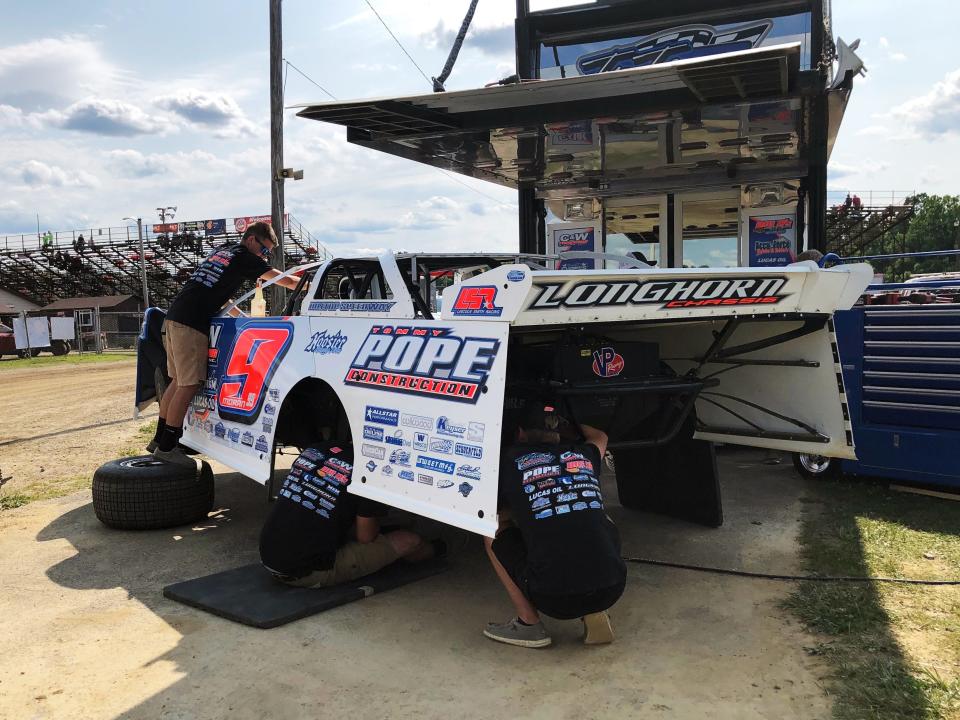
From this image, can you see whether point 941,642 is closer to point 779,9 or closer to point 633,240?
point 779,9

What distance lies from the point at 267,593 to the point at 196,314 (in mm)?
2579

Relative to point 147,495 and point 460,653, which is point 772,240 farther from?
point 147,495

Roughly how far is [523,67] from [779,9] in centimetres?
245

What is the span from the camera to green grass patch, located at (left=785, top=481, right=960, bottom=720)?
3.08 meters

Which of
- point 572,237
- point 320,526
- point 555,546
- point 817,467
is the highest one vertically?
point 572,237

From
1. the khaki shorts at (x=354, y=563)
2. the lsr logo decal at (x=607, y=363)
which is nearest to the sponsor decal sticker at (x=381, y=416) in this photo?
the khaki shorts at (x=354, y=563)

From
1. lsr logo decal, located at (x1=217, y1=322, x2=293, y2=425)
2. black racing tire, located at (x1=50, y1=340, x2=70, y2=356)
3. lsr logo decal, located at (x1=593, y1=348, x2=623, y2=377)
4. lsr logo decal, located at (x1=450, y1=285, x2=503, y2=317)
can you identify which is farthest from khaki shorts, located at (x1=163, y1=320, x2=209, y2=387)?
black racing tire, located at (x1=50, y1=340, x2=70, y2=356)

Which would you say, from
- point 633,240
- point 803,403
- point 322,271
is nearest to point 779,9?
point 633,240

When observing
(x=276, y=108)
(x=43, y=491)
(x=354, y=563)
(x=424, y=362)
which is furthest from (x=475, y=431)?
(x=276, y=108)

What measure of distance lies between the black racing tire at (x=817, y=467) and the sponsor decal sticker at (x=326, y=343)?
414 centimetres

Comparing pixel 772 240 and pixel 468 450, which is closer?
pixel 468 450

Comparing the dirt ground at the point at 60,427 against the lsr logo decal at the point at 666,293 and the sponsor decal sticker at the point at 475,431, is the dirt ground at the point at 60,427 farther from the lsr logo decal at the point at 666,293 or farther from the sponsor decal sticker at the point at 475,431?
the lsr logo decal at the point at 666,293

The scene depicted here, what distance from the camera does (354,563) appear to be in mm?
4488

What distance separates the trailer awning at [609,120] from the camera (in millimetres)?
5773
